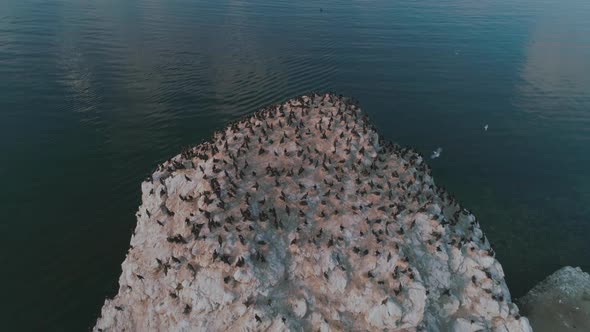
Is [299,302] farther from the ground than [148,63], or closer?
closer

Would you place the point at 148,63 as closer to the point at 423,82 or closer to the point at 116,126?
the point at 116,126

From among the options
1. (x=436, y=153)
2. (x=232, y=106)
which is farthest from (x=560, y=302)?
(x=232, y=106)

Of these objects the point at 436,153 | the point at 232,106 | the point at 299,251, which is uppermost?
the point at 299,251

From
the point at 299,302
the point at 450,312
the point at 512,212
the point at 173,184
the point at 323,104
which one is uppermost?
the point at 323,104

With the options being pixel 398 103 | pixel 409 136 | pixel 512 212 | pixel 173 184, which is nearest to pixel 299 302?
pixel 173 184

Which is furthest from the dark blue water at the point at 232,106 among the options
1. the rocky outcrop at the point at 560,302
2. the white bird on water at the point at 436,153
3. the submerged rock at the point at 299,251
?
the submerged rock at the point at 299,251

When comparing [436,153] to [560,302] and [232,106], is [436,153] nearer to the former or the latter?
[560,302]

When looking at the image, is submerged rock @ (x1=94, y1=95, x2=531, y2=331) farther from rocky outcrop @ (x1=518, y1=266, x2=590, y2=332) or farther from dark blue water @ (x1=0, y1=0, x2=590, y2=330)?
dark blue water @ (x1=0, y1=0, x2=590, y2=330)
